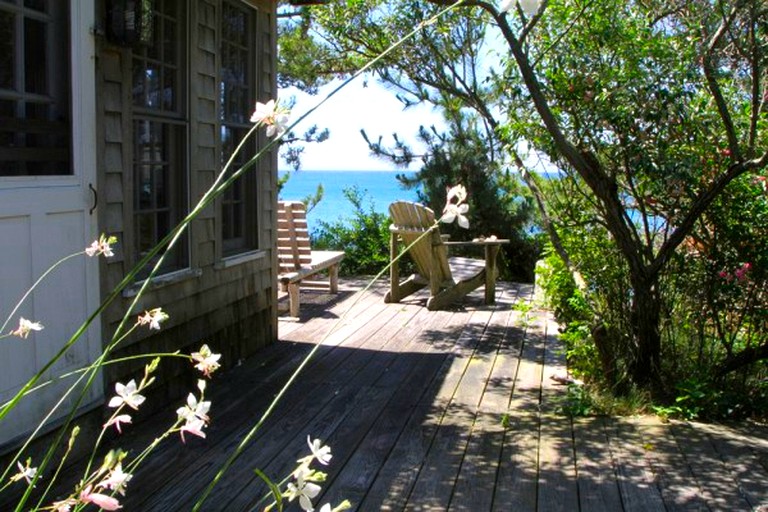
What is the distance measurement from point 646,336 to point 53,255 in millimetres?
3227

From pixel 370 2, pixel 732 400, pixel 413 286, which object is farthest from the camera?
pixel 413 286

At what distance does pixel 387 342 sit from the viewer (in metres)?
6.62

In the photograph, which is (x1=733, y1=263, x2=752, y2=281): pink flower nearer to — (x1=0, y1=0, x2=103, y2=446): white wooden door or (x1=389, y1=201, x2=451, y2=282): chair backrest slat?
(x1=389, y1=201, x2=451, y2=282): chair backrest slat

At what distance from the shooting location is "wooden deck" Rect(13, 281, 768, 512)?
11.2 ft

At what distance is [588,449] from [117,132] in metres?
2.81

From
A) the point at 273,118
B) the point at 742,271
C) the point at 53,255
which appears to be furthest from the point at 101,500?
the point at 742,271

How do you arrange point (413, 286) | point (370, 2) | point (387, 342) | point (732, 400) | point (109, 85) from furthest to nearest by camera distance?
point (413, 286) < point (370, 2) < point (387, 342) < point (732, 400) < point (109, 85)

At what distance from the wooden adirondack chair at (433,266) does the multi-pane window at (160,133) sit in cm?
313

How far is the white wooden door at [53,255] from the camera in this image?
320cm

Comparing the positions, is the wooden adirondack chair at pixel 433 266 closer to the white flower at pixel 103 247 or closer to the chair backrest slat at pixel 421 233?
the chair backrest slat at pixel 421 233

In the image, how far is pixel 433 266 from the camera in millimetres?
8047

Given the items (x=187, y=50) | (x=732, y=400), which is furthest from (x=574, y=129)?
(x=187, y=50)

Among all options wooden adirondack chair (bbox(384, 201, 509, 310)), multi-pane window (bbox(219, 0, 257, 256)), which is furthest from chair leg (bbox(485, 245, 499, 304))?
multi-pane window (bbox(219, 0, 257, 256))

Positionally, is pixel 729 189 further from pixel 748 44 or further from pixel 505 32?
pixel 505 32
